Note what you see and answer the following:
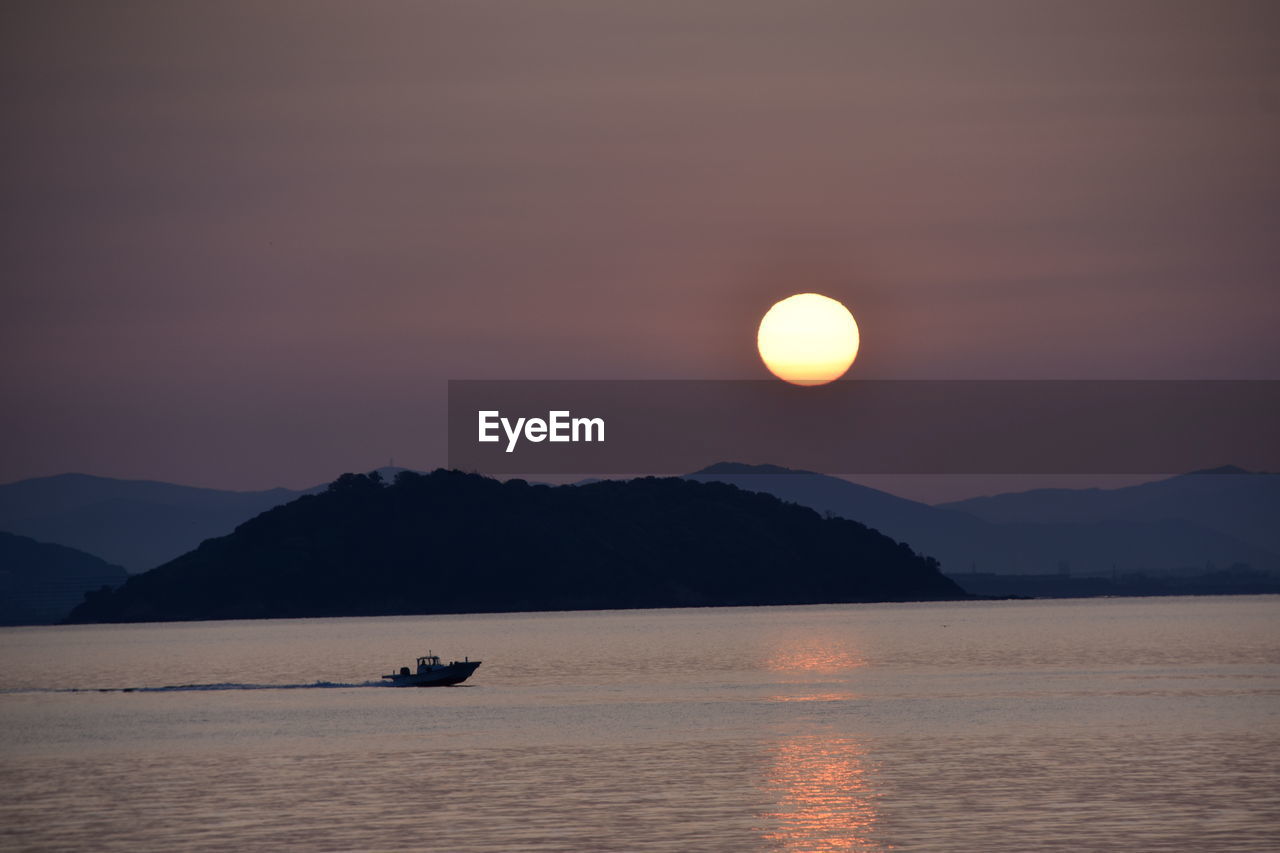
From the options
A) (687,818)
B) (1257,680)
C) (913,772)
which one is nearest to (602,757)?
(913,772)

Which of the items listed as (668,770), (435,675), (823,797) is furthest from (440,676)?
(823,797)

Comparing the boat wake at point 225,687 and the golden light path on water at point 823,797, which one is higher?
the boat wake at point 225,687

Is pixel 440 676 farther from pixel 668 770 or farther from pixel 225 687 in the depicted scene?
pixel 668 770

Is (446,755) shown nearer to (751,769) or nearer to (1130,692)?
(751,769)

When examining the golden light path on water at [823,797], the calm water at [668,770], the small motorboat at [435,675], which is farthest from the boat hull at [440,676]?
the golden light path on water at [823,797]

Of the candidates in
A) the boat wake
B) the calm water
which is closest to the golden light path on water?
the calm water

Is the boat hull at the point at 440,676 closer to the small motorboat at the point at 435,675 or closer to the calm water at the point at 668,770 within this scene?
the small motorboat at the point at 435,675

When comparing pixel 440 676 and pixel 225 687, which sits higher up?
pixel 440 676

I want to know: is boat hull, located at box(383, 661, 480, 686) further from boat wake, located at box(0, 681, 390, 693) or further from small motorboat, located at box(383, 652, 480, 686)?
boat wake, located at box(0, 681, 390, 693)
